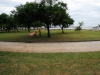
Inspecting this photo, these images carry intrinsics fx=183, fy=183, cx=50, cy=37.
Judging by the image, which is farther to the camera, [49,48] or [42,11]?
[42,11]

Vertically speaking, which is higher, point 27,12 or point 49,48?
point 27,12

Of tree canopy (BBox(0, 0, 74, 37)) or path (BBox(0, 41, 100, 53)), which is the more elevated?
tree canopy (BBox(0, 0, 74, 37))

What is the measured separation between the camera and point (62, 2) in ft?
84.5

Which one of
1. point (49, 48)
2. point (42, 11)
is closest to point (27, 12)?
point (42, 11)

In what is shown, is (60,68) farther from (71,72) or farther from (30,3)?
(30,3)

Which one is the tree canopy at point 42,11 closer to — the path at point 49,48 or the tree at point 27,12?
the tree at point 27,12

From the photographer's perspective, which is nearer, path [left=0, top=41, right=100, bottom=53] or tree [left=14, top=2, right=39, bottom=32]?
path [left=0, top=41, right=100, bottom=53]

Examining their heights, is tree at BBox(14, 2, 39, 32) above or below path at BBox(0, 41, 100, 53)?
above

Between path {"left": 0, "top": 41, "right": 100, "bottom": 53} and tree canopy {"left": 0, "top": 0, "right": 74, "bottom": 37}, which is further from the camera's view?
tree canopy {"left": 0, "top": 0, "right": 74, "bottom": 37}

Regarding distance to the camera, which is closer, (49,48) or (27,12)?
(49,48)

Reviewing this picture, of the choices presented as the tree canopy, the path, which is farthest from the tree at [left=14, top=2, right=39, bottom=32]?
the path

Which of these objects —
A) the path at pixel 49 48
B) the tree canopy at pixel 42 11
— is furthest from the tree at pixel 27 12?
the path at pixel 49 48

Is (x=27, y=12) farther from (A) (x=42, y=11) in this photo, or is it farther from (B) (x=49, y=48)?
(B) (x=49, y=48)

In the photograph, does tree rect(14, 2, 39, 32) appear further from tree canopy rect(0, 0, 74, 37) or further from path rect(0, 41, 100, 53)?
path rect(0, 41, 100, 53)
